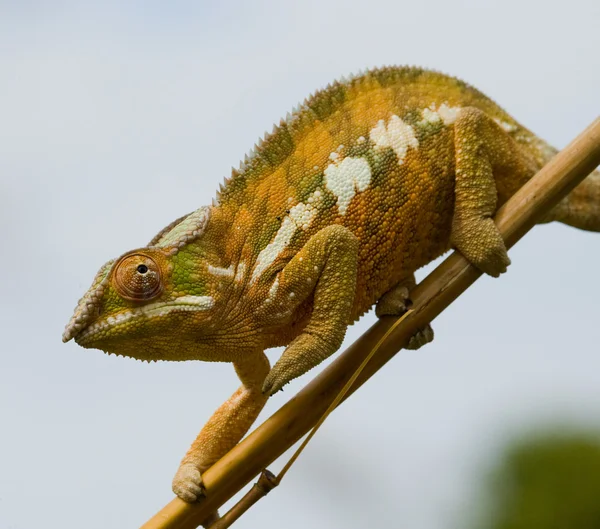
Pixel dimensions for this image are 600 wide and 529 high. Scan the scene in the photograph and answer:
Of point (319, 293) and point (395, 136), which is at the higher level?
point (395, 136)

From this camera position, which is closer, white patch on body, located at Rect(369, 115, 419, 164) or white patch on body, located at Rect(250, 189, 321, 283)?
white patch on body, located at Rect(250, 189, 321, 283)

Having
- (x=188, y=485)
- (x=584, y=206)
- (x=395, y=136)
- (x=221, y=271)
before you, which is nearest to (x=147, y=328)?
(x=221, y=271)

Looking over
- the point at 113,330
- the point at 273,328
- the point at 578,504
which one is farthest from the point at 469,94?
the point at 578,504

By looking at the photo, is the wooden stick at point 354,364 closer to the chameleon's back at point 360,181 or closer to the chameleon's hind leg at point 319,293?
the chameleon's hind leg at point 319,293

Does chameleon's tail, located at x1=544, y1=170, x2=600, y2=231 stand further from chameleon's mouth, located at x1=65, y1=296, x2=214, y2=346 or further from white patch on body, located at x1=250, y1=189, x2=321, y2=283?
chameleon's mouth, located at x1=65, y1=296, x2=214, y2=346

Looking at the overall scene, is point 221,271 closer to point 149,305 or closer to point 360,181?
point 149,305

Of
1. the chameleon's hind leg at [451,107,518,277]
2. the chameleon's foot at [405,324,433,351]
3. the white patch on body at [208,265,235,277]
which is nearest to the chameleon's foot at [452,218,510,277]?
the chameleon's hind leg at [451,107,518,277]

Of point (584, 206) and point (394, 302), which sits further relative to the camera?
point (584, 206)
